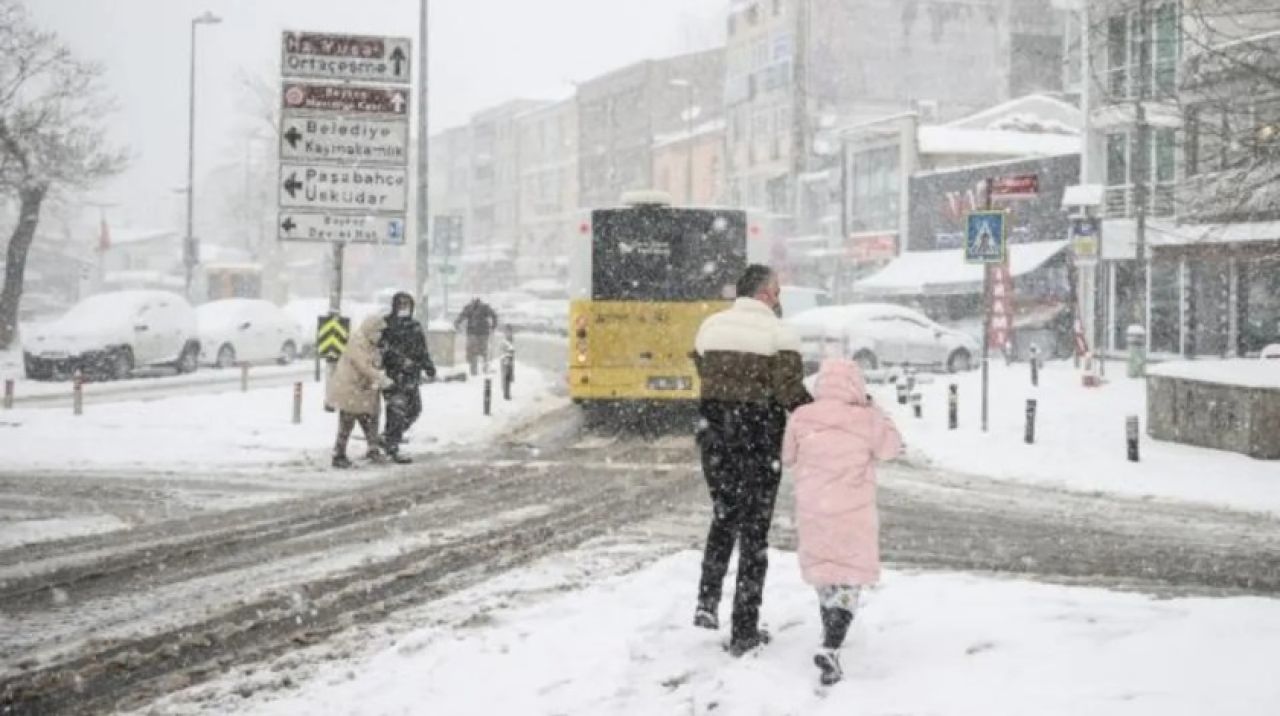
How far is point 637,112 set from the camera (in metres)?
82.8

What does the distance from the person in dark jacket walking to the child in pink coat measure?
9.46 meters

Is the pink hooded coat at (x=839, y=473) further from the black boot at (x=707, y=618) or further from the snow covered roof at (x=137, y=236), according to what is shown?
the snow covered roof at (x=137, y=236)

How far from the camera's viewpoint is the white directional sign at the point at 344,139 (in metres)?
17.2

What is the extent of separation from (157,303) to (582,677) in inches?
1066

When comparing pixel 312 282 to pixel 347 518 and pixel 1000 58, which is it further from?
pixel 347 518

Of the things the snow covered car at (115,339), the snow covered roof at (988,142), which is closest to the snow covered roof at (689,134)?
the snow covered roof at (988,142)

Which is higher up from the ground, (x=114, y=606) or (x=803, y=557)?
(x=803, y=557)

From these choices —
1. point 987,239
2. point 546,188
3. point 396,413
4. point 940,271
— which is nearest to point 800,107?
point 940,271

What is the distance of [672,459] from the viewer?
1602 cm

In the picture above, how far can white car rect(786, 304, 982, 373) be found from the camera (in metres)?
30.9

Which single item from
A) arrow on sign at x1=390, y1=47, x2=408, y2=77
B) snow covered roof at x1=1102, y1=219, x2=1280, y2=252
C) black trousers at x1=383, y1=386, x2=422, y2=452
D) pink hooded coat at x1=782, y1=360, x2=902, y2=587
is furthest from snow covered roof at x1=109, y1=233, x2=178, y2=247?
pink hooded coat at x1=782, y1=360, x2=902, y2=587

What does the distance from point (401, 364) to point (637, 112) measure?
69.4 m

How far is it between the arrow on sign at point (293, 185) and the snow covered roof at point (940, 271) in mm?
26140

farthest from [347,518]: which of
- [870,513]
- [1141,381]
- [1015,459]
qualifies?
[1141,381]
